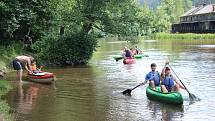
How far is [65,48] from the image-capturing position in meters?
31.8

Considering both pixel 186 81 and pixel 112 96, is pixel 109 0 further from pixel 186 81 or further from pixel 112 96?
pixel 112 96

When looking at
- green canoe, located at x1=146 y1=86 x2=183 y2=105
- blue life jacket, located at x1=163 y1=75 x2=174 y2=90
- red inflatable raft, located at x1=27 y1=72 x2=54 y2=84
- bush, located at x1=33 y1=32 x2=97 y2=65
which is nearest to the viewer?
green canoe, located at x1=146 y1=86 x2=183 y2=105

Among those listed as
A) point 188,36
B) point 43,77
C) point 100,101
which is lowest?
point 100,101

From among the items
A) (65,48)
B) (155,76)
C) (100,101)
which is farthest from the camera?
(65,48)

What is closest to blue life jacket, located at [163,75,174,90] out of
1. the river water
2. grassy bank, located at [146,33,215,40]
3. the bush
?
the river water

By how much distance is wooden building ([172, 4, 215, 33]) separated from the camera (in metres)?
103

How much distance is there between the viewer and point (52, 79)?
22922 mm

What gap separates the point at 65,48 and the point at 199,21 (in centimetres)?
8256

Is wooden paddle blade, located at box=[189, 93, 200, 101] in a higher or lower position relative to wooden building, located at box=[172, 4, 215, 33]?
lower

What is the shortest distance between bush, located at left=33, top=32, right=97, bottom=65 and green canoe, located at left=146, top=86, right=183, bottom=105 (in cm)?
1463

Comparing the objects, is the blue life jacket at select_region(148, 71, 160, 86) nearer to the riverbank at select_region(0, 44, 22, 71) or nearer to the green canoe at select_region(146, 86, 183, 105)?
the green canoe at select_region(146, 86, 183, 105)

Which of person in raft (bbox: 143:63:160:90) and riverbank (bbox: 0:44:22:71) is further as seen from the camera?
riverbank (bbox: 0:44:22:71)

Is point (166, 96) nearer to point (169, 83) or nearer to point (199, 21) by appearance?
point (169, 83)

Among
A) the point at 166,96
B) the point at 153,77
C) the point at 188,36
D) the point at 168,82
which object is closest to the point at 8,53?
the point at 153,77
